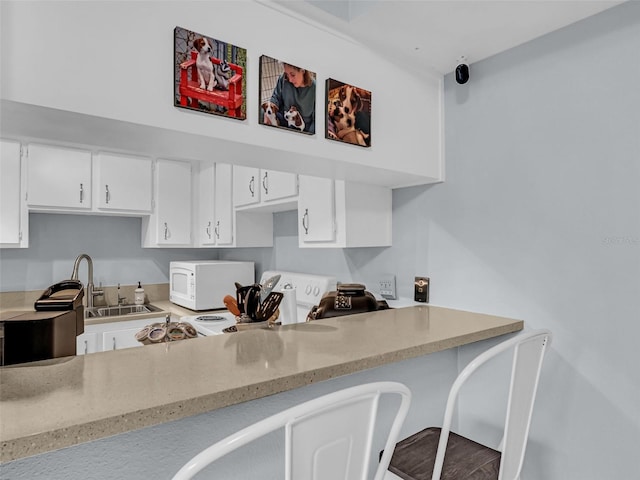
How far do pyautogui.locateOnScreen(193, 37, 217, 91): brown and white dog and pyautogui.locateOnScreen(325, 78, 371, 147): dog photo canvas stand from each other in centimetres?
46

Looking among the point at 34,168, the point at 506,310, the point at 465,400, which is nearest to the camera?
the point at 506,310

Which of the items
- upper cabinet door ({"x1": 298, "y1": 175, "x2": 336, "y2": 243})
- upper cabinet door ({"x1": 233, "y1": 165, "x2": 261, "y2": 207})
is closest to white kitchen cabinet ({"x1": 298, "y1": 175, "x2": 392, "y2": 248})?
upper cabinet door ({"x1": 298, "y1": 175, "x2": 336, "y2": 243})

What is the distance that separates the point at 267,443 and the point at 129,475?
0.37 m

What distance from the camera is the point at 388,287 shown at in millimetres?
2148

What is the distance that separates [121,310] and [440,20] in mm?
3371

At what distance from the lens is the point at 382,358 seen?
3.72 ft

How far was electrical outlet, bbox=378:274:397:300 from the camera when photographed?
2.13m

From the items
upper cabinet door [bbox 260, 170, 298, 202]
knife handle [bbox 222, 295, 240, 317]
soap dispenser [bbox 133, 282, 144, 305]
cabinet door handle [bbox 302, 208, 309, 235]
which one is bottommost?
soap dispenser [bbox 133, 282, 144, 305]

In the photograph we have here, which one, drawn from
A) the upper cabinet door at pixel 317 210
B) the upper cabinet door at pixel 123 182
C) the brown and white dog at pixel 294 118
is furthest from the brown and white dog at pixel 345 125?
the upper cabinet door at pixel 123 182

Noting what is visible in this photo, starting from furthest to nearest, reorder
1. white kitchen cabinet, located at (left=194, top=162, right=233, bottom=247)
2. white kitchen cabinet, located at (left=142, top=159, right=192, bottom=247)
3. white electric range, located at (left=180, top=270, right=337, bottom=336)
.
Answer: white kitchen cabinet, located at (left=142, top=159, right=192, bottom=247) < white kitchen cabinet, located at (left=194, top=162, right=233, bottom=247) < white electric range, located at (left=180, top=270, right=337, bottom=336)

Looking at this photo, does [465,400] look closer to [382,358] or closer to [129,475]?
[382,358]

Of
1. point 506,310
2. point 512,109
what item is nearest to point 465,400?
point 506,310

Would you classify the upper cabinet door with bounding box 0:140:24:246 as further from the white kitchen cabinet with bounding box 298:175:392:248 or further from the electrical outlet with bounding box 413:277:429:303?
the electrical outlet with bounding box 413:277:429:303

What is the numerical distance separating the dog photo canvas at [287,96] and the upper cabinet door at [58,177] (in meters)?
2.52
